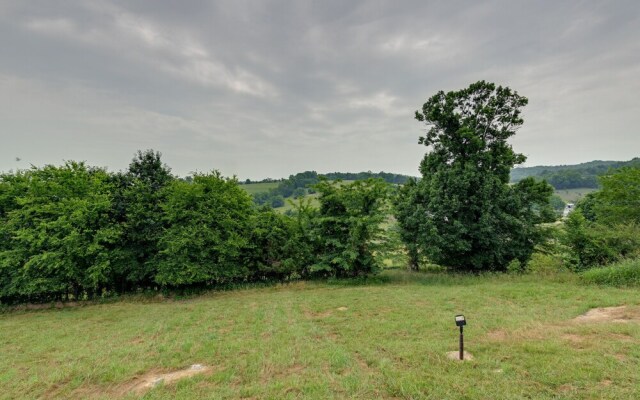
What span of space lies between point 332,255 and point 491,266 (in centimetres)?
1058

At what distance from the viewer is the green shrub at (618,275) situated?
11.4 metres

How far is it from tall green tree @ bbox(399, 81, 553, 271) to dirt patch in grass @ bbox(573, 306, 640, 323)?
889 cm

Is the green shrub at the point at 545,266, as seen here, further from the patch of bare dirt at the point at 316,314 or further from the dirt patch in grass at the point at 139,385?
the dirt patch in grass at the point at 139,385

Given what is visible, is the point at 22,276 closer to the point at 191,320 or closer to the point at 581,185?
the point at 191,320

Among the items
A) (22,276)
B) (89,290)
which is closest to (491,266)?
(89,290)

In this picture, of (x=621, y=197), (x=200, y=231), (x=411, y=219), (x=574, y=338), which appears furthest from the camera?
(x=621, y=197)

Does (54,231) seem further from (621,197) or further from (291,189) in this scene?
(291,189)

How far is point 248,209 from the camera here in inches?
728

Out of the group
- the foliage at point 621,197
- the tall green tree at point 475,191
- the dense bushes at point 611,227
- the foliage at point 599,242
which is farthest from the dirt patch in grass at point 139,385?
→ the foliage at point 621,197

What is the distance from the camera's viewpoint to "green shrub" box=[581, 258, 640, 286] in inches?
448

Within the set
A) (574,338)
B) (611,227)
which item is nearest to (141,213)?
(574,338)

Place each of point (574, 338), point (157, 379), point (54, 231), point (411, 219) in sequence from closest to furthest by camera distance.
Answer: point (157, 379), point (574, 338), point (54, 231), point (411, 219)

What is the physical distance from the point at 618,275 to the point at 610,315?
18.4 ft

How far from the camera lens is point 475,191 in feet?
59.9
